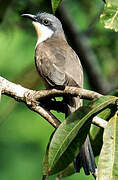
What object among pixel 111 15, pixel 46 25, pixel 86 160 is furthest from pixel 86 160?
pixel 46 25

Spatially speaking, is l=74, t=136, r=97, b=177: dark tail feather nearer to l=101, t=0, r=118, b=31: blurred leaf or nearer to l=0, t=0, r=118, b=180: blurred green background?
l=101, t=0, r=118, b=31: blurred leaf

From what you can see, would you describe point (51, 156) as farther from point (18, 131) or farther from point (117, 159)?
point (18, 131)

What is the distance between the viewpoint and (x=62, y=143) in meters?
2.96

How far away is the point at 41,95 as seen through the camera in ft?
12.1

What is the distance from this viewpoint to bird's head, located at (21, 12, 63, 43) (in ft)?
20.8

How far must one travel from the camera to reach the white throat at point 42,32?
→ 6253 millimetres

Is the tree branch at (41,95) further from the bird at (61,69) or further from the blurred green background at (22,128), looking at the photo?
the blurred green background at (22,128)

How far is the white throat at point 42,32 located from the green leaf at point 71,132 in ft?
10.7

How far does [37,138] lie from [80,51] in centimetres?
349

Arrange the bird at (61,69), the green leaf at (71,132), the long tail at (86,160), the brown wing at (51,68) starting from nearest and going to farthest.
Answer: the green leaf at (71,132) < the long tail at (86,160) < the bird at (61,69) < the brown wing at (51,68)

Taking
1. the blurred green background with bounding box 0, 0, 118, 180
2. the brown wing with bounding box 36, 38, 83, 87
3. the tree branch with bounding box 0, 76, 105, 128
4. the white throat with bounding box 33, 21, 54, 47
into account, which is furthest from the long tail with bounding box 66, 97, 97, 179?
the blurred green background with bounding box 0, 0, 118, 180

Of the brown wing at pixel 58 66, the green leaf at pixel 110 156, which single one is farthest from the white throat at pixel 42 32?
the green leaf at pixel 110 156

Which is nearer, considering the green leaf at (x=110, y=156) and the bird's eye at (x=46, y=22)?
the green leaf at (x=110, y=156)

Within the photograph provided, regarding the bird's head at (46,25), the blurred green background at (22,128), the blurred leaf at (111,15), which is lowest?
the blurred green background at (22,128)
